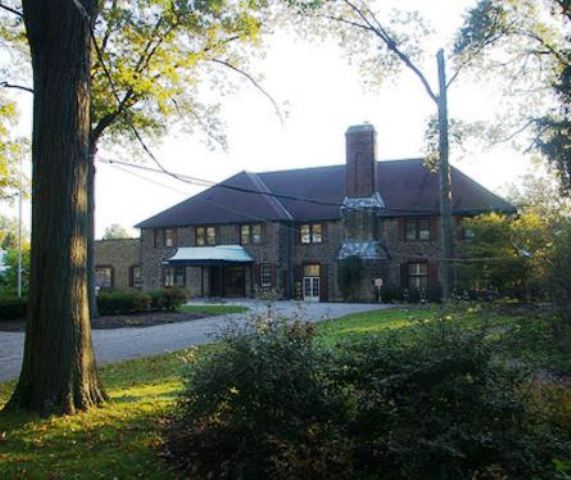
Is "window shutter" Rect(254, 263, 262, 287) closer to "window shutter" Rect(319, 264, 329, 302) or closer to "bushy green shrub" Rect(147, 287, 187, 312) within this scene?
"window shutter" Rect(319, 264, 329, 302)

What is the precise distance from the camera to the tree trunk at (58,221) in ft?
22.4

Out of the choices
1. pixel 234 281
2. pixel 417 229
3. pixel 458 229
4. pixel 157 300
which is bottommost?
pixel 157 300

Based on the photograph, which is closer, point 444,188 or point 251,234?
point 444,188

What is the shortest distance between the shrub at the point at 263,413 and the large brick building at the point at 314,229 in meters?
29.4

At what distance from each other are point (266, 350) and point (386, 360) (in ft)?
3.46

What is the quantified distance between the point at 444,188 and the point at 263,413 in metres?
19.1

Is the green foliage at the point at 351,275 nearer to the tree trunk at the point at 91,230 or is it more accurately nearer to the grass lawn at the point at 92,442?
the tree trunk at the point at 91,230

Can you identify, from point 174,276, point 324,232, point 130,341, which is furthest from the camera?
point 174,276

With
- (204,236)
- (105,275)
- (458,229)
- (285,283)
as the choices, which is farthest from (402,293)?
(105,275)

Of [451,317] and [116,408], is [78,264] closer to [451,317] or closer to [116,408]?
[116,408]

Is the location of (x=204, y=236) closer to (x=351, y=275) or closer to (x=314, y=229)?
(x=314, y=229)

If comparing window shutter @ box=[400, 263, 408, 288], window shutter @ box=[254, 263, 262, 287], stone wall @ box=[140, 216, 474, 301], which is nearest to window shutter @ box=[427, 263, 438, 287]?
stone wall @ box=[140, 216, 474, 301]

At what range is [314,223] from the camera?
41.9 meters

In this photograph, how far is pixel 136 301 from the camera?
2567cm
